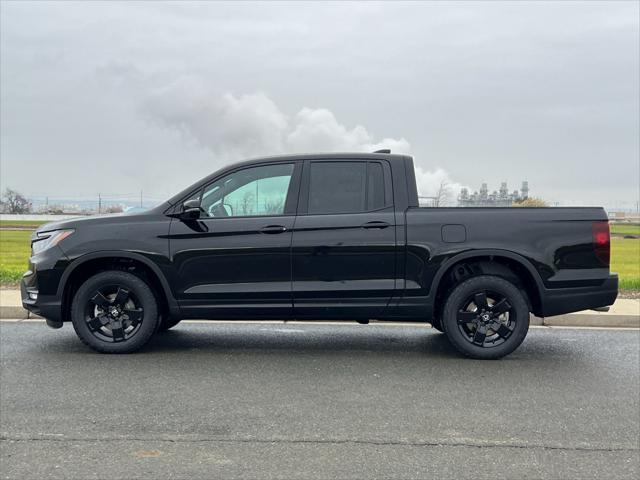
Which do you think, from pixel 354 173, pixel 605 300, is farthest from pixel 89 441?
pixel 605 300

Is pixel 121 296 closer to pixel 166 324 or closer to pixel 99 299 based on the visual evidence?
pixel 99 299

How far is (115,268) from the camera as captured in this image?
5879 mm

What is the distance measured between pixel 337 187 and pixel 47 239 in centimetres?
285

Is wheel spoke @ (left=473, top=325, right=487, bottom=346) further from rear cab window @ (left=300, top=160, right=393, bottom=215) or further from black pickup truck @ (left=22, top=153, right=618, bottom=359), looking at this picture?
rear cab window @ (left=300, top=160, right=393, bottom=215)

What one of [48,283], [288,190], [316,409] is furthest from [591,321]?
[48,283]

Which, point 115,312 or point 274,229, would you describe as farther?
point 115,312

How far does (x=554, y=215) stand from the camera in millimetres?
5688

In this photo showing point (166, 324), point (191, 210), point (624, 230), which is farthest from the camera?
point (624, 230)

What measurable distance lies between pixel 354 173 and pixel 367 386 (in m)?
2.06

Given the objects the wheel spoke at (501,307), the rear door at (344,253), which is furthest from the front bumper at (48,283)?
the wheel spoke at (501,307)

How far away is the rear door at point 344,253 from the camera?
5594mm

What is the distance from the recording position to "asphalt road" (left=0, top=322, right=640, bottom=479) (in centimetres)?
334

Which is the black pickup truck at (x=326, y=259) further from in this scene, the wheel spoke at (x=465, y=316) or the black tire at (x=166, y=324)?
the black tire at (x=166, y=324)

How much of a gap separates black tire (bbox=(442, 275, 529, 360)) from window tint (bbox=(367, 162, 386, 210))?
1.09 meters
